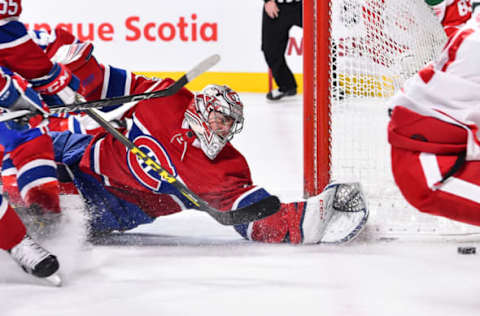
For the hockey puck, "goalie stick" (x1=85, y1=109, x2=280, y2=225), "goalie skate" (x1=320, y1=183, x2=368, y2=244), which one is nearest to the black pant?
"goalie skate" (x1=320, y1=183, x2=368, y2=244)

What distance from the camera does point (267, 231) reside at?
2.31 m

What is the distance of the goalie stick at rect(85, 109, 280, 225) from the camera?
7.37 ft

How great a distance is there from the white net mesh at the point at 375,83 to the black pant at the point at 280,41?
3.09 m

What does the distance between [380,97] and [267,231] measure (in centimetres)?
61

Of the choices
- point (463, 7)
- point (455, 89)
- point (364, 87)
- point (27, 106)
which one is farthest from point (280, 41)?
point (455, 89)

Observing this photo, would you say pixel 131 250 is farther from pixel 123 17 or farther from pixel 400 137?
pixel 123 17

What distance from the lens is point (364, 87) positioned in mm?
2477

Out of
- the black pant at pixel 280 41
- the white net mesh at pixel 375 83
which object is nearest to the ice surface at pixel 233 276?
the white net mesh at pixel 375 83

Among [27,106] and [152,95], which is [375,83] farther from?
[27,106]

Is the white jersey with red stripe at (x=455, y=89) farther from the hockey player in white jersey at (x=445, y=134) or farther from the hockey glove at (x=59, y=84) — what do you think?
the hockey glove at (x=59, y=84)

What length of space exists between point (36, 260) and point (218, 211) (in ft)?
1.91

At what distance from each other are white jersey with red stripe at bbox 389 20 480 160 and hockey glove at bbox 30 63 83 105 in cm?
102

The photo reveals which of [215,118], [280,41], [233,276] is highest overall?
[215,118]

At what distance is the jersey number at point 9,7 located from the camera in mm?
2037
